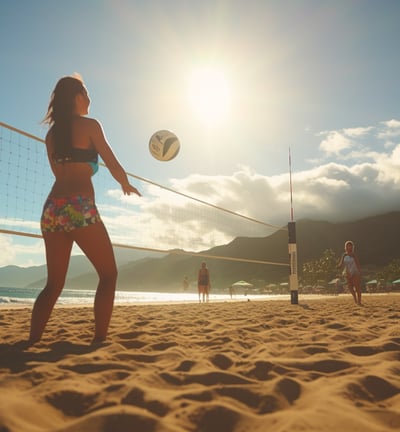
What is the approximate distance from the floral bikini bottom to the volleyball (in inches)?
156

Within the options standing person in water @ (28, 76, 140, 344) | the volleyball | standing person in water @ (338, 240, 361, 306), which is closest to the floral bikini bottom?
standing person in water @ (28, 76, 140, 344)

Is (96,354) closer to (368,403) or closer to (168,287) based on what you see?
(368,403)

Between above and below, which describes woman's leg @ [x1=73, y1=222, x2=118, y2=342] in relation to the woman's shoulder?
below

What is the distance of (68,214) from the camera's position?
2.17 metres

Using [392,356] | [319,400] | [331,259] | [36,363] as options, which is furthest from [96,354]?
[331,259]

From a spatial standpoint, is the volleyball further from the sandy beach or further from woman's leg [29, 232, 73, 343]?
the sandy beach

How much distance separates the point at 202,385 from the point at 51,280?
49.7 inches

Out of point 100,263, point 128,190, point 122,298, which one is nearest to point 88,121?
point 128,190

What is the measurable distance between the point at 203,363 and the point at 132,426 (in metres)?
0.71

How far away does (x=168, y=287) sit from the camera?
134750 millimetres

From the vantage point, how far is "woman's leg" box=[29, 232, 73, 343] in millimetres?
2176

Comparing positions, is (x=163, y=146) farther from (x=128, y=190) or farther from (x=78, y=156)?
(x=78, y=156)

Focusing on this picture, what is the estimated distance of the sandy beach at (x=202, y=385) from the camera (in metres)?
1.00

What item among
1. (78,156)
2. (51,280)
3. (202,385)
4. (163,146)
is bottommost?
(202,385)
